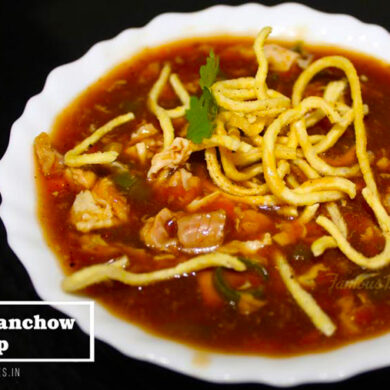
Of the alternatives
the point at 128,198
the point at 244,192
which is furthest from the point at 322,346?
the point at 128,198

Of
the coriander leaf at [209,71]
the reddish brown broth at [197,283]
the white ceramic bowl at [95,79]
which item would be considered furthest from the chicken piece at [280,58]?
the coriander leaf at [209,71]

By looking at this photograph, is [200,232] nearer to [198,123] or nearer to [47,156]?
[198,123]

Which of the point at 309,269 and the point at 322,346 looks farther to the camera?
the point at 309,269

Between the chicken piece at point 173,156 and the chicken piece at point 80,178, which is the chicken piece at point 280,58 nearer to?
the chicken piece at point 173,156

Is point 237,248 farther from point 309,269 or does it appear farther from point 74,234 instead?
point 74,234

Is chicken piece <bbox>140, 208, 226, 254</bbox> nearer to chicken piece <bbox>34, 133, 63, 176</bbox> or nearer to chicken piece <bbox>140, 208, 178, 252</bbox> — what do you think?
chicken piece <bbox>140, 208, 178, 252</bbox>

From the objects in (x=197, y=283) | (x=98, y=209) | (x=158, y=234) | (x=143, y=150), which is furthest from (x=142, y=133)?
(x=197, y=283)

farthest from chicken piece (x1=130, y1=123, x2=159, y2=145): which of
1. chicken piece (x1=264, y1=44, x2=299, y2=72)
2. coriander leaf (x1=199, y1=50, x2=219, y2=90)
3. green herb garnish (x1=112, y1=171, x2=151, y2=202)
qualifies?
chicken piece (x1=264, y1=44, x2=299, y2=72)
